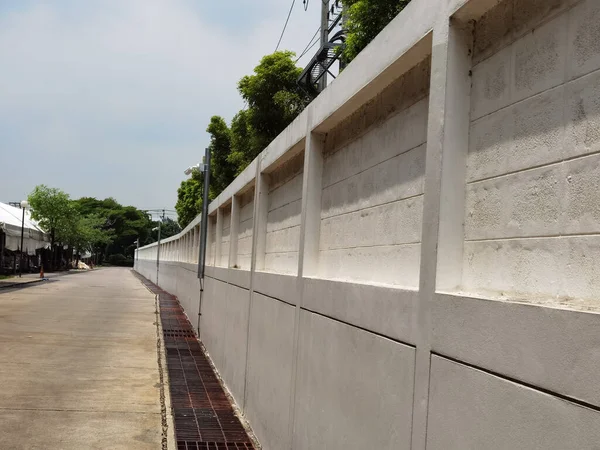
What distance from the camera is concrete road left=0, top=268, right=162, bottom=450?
5.89 meters

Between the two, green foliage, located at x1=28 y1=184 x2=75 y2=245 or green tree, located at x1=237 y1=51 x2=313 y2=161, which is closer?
green tree, located at x1=237 y1=51 x2=313 y2=161

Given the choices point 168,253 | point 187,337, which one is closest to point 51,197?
point 168,253

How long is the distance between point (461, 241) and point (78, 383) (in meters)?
6.69

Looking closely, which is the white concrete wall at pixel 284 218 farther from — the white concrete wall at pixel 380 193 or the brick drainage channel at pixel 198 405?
the brick drainage channel at pixel 198 405

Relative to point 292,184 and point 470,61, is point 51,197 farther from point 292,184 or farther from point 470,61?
point 470,61

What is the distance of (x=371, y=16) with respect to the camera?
9469 mm

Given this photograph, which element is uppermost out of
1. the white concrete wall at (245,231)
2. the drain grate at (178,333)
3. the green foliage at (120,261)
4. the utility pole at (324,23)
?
the utility pole at (324,23)

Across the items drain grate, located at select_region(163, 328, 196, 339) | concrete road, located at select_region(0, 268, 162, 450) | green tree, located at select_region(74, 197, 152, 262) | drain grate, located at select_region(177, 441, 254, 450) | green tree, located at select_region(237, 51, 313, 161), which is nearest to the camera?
drain grate, located at select_region(177, 441, 254, 450)

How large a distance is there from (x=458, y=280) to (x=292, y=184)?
347 cm

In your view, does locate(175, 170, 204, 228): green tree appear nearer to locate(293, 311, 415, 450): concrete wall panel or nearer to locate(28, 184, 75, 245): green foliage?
locate(28, 184, 75, 245): green foliage

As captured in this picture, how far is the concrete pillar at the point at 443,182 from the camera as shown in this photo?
2.61 m

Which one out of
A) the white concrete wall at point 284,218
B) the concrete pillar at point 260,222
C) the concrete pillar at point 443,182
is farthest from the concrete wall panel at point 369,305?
the concrete pillar at point 260,222

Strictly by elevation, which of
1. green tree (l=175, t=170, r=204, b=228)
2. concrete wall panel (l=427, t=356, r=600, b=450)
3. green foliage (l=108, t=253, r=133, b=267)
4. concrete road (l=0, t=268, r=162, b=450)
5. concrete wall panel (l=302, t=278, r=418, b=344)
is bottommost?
green foliage (l=108, t=253, r=133, b=267)

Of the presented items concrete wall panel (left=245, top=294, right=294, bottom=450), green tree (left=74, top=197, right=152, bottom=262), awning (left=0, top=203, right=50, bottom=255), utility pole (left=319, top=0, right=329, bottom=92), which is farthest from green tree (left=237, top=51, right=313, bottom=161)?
green tree (left=74, top=197, right=152, bottom=262)
